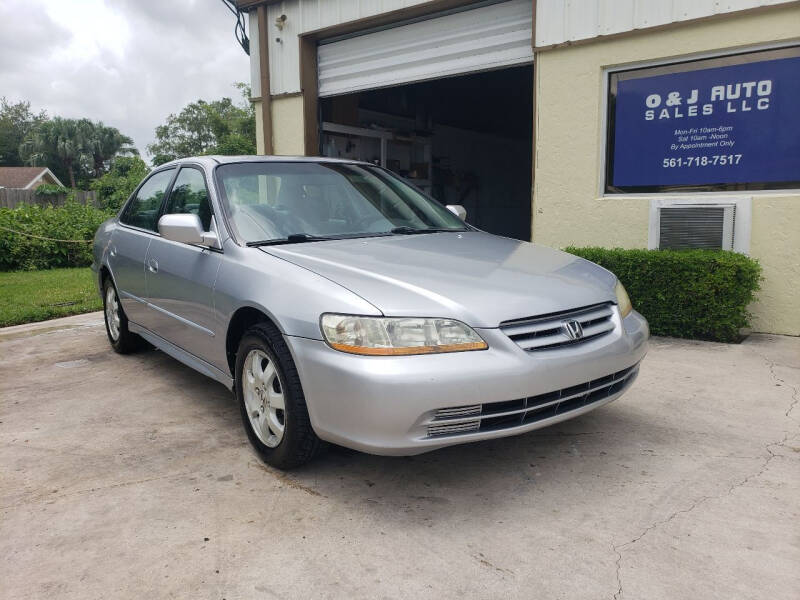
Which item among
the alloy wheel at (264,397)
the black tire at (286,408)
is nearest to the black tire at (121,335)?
the alloy wheel at (264,397)

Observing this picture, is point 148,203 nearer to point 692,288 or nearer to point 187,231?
point 187,231

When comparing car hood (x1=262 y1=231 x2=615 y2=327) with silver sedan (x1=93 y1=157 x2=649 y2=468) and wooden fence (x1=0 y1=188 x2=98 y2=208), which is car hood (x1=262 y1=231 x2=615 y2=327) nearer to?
silver sedan (x1=93 y1=157 x2=649 y2=468)

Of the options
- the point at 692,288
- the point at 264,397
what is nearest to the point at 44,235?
the point at 264,397

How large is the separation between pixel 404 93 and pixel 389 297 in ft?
33.6

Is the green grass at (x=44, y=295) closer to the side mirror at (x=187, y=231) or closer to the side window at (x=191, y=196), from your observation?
the side window at (x=191, y=196)

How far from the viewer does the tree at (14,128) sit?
219 ft

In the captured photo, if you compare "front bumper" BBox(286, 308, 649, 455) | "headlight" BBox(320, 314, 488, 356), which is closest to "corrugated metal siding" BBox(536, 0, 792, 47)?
"front bumper" BBox(286, 308, 649, 455)

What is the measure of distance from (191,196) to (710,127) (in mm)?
4699

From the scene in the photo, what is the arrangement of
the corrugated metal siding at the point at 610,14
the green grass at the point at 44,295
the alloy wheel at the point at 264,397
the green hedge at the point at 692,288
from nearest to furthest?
the alloy wheel at the point at 264,397 < the green hedge at the point at 692,288 < the corrugated metal siding at the point at 610,14 < the green grass at the point at 44,295

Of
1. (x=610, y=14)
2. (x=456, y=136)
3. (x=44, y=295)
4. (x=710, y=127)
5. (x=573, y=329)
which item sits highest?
(x=610, y=14)

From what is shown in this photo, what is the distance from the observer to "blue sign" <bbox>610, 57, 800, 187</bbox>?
5.57m

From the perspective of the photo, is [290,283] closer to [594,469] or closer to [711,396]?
[594,469]

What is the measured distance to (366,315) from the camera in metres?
2.52

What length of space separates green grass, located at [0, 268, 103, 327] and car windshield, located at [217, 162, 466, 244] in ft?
15.3
